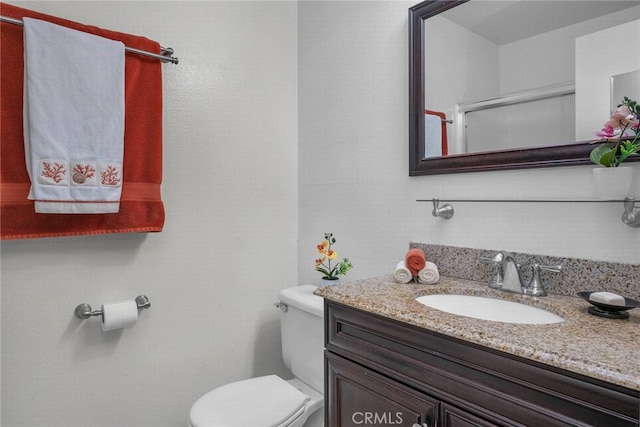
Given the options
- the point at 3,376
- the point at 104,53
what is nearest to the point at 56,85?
the point at 104,53

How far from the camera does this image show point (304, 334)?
1587mm

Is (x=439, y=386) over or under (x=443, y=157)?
under

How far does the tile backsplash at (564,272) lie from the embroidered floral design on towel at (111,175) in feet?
3.94

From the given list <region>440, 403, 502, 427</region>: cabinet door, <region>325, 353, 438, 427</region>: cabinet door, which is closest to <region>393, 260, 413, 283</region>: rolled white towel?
<region>325, 353, 438, 427</region>: cabinet door

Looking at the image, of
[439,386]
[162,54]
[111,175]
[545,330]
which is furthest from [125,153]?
[545,330]

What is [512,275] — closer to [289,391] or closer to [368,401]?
[368,401]

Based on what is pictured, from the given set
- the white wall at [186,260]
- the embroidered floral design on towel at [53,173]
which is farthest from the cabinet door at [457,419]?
the embroidered floral design on towel at [53,173]

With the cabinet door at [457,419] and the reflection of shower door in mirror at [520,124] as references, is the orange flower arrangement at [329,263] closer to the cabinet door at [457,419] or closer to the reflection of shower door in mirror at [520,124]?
the reflection of shower door in mirror at [520,124]

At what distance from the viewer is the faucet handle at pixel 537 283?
1078mm

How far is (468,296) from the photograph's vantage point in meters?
1.15

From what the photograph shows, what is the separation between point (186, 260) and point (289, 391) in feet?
2.34

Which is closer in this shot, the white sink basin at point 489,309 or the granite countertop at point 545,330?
the granite countertop at point 545,330

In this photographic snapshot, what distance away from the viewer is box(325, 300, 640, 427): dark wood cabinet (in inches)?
25.5

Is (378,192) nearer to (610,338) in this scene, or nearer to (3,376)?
(610,338)
